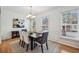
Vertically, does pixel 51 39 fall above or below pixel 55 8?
below

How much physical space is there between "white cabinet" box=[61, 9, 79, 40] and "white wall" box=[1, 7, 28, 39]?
0.83 metres

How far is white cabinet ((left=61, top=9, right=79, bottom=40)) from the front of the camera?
1.79 meters

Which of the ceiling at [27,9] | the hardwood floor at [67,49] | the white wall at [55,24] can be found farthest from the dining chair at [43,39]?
the ceiling at [27,9]

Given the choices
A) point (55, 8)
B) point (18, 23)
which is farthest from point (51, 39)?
point (18, 23)

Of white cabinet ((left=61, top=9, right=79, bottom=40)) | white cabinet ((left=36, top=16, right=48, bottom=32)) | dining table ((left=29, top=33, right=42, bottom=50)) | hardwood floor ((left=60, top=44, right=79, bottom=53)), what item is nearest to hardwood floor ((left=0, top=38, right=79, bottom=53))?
hardwood floor ((left=60, top=44, right=79, bottom=53))

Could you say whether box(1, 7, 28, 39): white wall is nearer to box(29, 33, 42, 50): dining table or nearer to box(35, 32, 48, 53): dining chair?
box(29, 33, 42, 50): dining table

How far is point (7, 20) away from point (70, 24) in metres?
1.25

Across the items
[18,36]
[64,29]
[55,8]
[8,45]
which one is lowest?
[8,45]

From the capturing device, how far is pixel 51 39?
1856 mm

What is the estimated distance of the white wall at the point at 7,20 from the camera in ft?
A: 5.76

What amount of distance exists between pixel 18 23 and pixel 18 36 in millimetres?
268

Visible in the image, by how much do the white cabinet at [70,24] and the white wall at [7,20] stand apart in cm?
83
